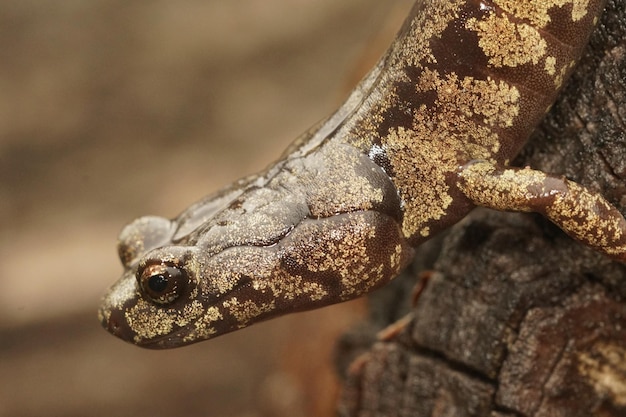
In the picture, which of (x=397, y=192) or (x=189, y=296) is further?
(x=397, y=192)

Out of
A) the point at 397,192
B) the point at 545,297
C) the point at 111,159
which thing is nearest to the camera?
the point at 397,192

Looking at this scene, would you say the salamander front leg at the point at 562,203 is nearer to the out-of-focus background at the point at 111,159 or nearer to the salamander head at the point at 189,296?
the salamander head at the point at 189,296

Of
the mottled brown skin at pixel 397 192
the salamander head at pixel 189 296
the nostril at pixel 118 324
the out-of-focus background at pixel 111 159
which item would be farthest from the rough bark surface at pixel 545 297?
the out-of-focus background at pixel 111 159

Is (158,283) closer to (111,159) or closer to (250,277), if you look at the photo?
(250,277)

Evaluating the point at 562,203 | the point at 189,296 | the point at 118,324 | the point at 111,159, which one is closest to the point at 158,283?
the point at 189,296

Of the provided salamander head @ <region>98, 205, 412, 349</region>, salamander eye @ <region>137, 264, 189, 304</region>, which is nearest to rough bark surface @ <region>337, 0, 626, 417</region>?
salamander head @ <region>98, 205, 412, 349</region>

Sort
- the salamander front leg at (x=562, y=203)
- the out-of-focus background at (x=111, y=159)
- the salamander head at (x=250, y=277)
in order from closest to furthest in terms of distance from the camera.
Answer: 1. the salamander front leg at (x=562, y=203)
2. the salamander head at (x=250, y=277)
3. the out-of-focus background at (x=111, y=159)
